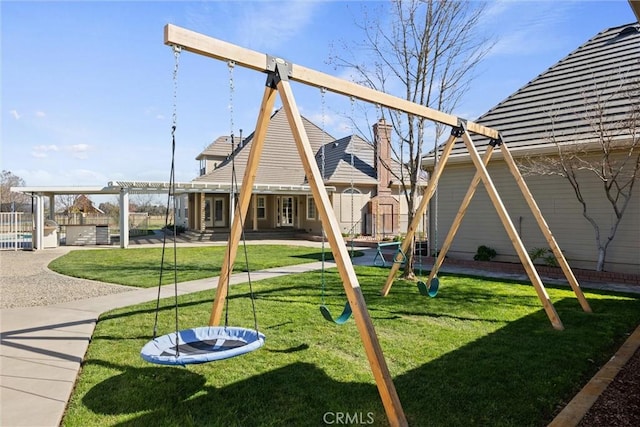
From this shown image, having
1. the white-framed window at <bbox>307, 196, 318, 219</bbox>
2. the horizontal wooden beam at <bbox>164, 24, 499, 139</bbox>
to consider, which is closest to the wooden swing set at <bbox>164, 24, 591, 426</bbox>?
the horizontal wooden beam at <bbox>164, 24, 499, 139</bbox>

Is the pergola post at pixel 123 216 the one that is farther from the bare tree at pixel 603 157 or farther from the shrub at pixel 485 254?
the bare tree at pixel 603 157

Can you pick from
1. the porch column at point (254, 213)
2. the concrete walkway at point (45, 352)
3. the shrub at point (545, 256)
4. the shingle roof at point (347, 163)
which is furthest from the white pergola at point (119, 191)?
the shrub at point (545, 256)

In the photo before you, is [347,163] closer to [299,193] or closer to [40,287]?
[299,193]

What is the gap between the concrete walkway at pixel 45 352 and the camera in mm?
3158

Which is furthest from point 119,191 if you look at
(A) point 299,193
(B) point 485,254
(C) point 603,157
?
(C) point 603,157

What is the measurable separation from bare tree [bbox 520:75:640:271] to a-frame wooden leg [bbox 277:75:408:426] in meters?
7.77

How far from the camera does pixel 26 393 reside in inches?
134

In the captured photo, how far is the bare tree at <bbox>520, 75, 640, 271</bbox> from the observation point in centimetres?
841

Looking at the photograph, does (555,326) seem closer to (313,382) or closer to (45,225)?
(313,382)

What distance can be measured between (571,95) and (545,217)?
3.60m

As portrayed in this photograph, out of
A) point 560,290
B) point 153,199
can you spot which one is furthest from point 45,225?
point 153,199

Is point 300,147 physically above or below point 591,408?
above

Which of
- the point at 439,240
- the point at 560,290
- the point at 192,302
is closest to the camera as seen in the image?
the point at 192,302

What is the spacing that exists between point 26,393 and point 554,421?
438 cm
